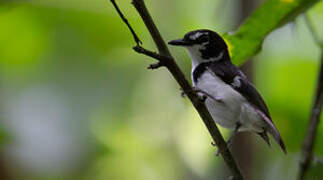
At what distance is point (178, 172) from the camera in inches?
163

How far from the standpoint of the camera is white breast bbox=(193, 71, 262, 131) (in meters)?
3.10

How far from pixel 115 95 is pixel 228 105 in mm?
1338

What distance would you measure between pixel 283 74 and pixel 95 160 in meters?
1.51

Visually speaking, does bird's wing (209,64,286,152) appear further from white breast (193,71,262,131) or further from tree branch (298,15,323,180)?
tree branch (298,15,323,180)

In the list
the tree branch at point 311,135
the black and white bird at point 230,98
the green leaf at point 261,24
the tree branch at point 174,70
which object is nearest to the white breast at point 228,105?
the black and white bird at point 230,98

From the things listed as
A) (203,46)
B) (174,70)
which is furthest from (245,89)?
(174,70)

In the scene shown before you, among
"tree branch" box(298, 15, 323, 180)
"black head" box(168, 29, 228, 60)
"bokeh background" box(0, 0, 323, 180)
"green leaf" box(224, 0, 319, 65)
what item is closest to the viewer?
"tree branch" box(298, 15, 323, 180)

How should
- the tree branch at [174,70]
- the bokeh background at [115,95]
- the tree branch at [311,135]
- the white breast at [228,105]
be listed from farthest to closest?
the bokeh background at [115,95], the white breast at [228,105], the tree branch at [311,135], the tree branch at [174,70]

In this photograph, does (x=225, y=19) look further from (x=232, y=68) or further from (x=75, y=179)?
(x=75, y=179)

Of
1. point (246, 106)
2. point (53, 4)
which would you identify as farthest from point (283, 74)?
point (53, 4)

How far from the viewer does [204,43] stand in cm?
339

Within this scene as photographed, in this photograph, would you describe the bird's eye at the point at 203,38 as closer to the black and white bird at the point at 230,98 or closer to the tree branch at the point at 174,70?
the black and white bird at the point at 230,98

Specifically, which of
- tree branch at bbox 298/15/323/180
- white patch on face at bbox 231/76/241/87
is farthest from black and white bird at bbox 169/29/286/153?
tree branch at bbox 298/15/323/180

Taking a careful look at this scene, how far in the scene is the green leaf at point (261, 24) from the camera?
101 inches
